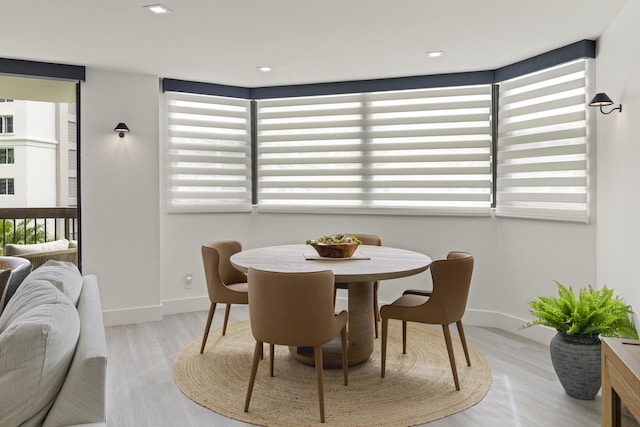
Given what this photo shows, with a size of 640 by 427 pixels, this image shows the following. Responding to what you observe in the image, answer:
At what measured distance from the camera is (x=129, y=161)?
475 centimetres

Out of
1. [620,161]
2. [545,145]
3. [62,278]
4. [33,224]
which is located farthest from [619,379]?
[33,224]

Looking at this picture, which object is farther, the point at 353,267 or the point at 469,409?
the point at 353,267

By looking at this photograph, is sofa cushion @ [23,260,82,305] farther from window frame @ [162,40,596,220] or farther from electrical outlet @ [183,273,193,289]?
window frame @ [162,40,596,220]

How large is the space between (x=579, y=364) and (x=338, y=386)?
1433 mm

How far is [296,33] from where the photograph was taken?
11.7 ft

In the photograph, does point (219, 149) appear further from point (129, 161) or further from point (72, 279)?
point (72, 279)

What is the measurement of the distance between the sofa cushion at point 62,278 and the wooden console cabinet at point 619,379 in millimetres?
2240

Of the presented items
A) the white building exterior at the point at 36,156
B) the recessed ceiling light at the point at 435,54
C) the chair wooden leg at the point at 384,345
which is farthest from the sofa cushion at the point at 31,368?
the white building exterior at the point at 36,156

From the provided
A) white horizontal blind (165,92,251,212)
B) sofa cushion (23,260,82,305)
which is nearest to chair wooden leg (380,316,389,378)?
sofa cushion (23,260,82,305)

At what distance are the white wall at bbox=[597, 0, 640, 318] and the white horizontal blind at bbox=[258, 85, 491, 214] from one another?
1.20 m

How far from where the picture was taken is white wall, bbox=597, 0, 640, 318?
2.97 m

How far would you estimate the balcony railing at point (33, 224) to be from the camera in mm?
5684

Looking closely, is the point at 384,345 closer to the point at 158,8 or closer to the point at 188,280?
the point at 158,8

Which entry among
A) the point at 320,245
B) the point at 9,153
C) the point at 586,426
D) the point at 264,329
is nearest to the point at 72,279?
the point at 264,329
